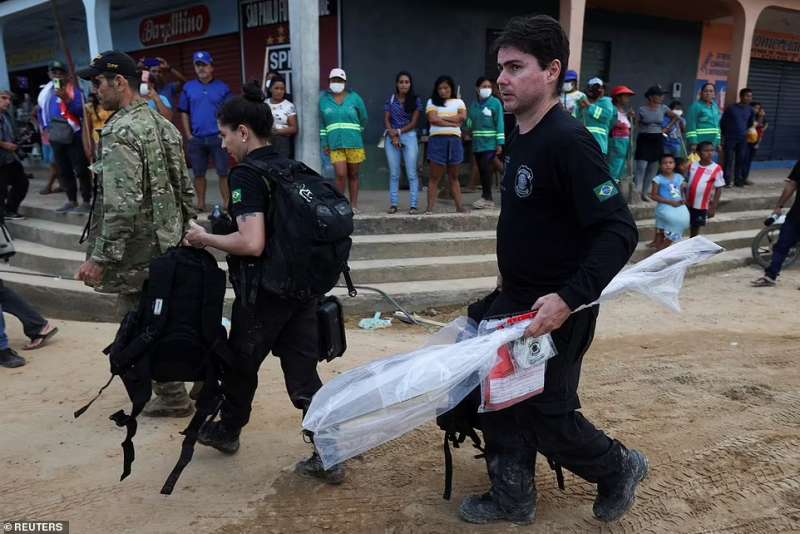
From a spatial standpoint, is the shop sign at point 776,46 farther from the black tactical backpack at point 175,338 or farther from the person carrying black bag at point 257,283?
the black tactical backpack at point 175,338

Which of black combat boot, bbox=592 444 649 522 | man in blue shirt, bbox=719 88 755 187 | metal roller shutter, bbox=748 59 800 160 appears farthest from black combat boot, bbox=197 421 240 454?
metal roller shutter, bbox=748 59 800 160

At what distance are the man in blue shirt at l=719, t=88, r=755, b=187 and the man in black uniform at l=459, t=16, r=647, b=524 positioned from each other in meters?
9.95

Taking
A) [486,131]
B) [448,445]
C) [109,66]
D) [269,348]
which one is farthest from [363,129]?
[448,445]

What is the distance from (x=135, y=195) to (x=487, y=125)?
18.6 feet

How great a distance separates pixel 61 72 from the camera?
26.3ft

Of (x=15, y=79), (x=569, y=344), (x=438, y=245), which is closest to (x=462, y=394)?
(x=569, y=344)

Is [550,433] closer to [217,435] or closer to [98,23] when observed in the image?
[217,435]

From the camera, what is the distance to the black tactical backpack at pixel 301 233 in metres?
2.54

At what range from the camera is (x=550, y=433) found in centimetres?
235

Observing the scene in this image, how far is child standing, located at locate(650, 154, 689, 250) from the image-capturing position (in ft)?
23.5

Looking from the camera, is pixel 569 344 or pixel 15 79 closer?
pixel 569 344

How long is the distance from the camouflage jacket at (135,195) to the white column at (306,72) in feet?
11.2

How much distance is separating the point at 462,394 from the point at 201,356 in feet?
3.97

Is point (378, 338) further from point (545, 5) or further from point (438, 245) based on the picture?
point (545, 5)
